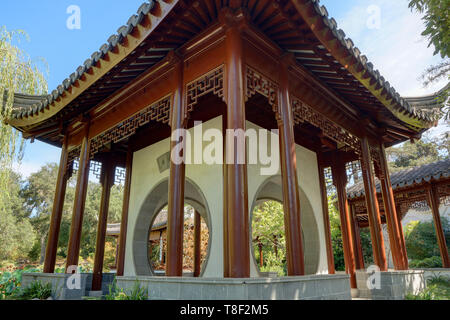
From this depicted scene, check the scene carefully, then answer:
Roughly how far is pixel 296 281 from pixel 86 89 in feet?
12.9

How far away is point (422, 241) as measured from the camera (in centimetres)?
1550

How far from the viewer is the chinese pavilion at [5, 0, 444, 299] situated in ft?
11.9

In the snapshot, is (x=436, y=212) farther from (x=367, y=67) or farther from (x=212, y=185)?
(x=212, y=185)

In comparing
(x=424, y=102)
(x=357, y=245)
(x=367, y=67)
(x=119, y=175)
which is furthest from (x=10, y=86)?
(x=357, y=245)

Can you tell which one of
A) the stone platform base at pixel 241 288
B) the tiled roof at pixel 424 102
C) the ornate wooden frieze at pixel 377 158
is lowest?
the stone platform base at pixel 241 288

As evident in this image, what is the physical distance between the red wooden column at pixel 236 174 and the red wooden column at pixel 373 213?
3.59 metres

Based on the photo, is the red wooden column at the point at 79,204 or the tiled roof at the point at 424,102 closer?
the red wooden column at the point at 79,204

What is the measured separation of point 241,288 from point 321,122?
3403 mm

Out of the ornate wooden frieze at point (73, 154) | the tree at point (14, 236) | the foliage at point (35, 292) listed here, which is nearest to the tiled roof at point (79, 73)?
the ornate wooden frieze at point (73, 154)

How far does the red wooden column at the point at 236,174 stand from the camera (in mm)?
3035

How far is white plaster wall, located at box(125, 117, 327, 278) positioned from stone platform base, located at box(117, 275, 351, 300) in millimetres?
1814

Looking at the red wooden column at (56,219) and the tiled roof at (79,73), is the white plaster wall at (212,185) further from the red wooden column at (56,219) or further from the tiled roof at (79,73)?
the tiled roof at (79,73)

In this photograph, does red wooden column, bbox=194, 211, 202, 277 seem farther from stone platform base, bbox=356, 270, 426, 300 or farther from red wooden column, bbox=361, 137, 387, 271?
stone platform base, bbox=356, 270, 426, 300

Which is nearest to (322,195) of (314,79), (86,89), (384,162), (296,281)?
(384,162)
